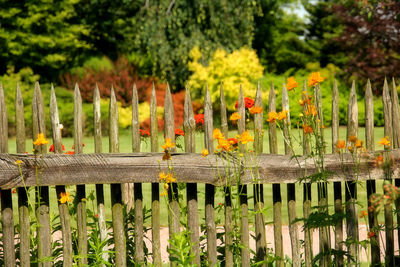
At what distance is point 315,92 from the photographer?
3.16 metres

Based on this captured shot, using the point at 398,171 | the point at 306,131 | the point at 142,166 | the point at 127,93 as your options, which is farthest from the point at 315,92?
the point at 127,93

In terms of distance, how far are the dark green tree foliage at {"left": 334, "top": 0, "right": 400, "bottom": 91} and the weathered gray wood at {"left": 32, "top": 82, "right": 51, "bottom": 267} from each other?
13.2 m

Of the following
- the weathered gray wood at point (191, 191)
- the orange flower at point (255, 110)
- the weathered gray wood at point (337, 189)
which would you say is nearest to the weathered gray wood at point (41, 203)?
the weathered gray wood at point (191, 191)

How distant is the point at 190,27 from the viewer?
55.2 feet

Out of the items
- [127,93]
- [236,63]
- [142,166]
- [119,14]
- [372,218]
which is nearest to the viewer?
[142,166]

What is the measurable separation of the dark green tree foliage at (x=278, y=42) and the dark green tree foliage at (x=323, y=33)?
37 cm

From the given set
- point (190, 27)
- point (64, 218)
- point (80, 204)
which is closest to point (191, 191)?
point (80, 204)

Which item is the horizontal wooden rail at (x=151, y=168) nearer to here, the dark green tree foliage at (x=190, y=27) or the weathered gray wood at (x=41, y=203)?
the weathered gray wood at (x=41, y=203)

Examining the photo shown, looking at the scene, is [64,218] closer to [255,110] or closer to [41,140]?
[41,140]

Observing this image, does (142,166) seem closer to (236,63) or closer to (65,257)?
(65,257)

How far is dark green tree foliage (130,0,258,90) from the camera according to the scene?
1650 cm

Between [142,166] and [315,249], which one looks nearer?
[142,166]

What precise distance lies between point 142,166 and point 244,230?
0.72m

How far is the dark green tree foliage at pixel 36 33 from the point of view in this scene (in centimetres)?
1908
